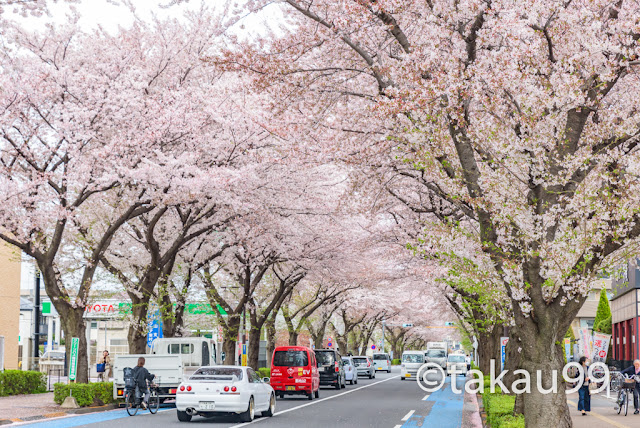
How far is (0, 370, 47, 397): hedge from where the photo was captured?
29.1m

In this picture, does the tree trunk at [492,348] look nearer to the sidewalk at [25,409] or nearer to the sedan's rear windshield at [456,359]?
the sidewalk at [25,409]

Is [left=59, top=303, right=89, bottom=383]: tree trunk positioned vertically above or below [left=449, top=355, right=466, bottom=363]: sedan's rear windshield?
above

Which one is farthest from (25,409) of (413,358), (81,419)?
(413,358)

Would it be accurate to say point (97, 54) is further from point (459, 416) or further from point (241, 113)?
point (459, 416)

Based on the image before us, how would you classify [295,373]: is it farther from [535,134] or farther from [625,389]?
[535,134]

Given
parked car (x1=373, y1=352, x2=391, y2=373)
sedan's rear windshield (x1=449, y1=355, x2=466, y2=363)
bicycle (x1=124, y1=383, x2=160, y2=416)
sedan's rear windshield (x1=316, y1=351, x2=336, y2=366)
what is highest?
sedan's rear windshield (x1=316, y1=351, x2=336, y2=366)

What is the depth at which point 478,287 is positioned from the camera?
12.8 meters

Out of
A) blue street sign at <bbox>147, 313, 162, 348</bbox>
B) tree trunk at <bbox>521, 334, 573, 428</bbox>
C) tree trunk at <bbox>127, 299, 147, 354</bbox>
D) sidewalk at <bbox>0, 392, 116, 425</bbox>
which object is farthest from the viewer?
blue street sign at <bbox>147, 313, 162, 348</bbox>

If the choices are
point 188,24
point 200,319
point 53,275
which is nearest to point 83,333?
point 53,275

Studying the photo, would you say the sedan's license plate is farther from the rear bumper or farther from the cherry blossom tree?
the cherry blossom tree

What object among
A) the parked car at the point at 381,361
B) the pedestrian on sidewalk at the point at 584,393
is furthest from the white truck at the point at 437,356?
the pedestrian on sidewalk at the point at 584,393

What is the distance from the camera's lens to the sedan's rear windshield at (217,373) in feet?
60.1

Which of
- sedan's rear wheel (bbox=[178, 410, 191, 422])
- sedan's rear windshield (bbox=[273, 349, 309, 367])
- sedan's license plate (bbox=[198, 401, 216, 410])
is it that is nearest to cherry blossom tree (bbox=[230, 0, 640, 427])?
sedan's license plate (bbox=[198, 401, 216, 410])

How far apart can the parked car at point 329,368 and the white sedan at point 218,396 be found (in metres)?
17.8
